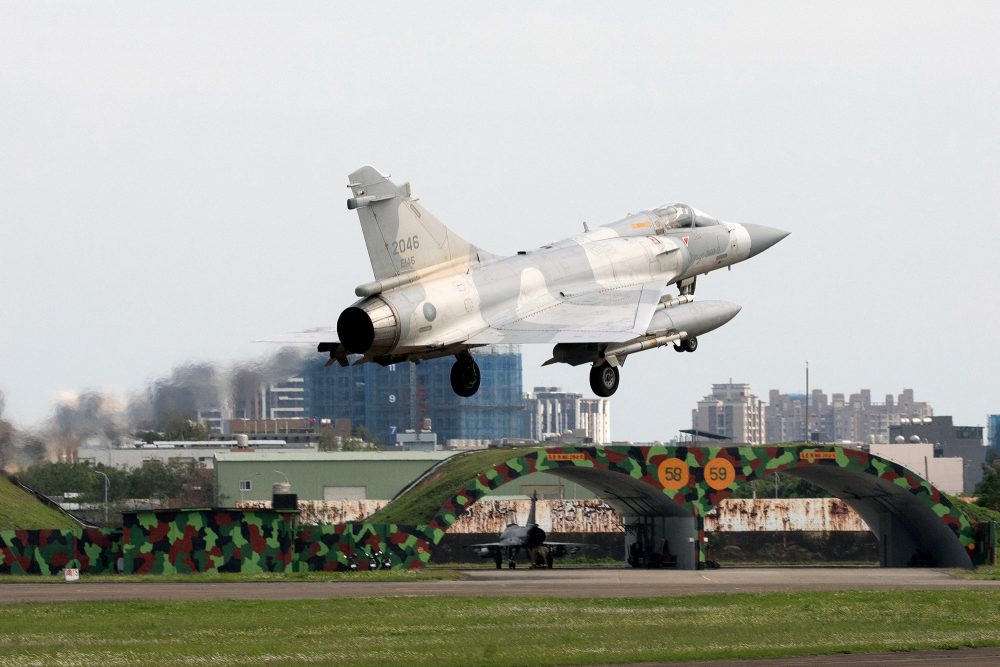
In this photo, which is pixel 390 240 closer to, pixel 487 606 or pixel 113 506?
pixel 487 606

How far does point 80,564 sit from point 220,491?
34287mm

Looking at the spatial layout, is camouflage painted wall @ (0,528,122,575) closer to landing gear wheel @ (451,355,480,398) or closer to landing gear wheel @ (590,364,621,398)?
landing gear wheel @ (451,355,480,398)

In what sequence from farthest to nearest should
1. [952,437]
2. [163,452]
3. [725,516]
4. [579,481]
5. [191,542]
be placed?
[952,437] < [163,452] < [725,516] < [579,481] < [191,542]

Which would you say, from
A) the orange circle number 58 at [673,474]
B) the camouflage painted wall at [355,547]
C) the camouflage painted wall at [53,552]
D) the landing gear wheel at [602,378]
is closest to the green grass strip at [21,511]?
the camouflage painted wall at [53,552]

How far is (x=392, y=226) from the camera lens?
35.2m

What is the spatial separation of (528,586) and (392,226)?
2211 centimetres

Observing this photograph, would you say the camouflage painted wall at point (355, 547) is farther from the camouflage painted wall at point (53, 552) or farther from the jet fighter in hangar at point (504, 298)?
the jet fighter in hangar at point (504, 298)

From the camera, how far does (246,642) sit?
34.3 m

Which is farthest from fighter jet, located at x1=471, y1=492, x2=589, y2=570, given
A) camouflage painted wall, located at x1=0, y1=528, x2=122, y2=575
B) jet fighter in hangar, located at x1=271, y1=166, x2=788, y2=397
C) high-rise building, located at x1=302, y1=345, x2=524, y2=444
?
high-rise building, located at x1=302, y1=345, x2=524, y2=444

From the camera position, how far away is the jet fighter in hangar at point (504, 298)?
34.5 m

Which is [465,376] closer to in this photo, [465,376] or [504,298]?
[465,376]

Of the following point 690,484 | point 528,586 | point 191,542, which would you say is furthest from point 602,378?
point 690,484

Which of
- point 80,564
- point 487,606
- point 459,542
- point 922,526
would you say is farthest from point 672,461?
point 487,606

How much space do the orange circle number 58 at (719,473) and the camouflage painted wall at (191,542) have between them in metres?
21.2
